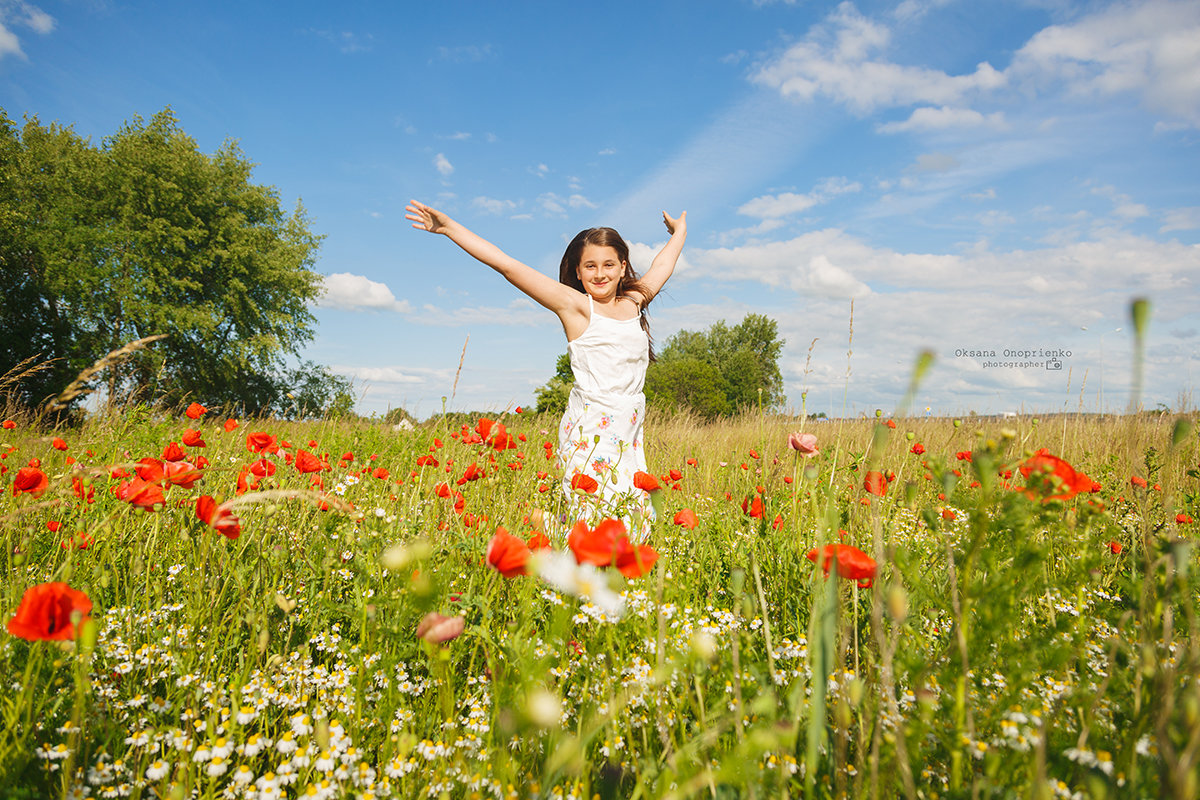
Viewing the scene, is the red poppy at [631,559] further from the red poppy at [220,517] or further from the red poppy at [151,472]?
the red poppy at [151,472]

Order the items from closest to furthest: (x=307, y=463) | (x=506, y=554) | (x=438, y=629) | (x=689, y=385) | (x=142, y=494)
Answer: (x=438, y=629) < (x=506, y=554) < (x=142, y=494) < (x=307, y=463) < (x=689, y=385)

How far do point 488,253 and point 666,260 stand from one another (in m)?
1.55

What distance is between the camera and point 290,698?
4.86 feet

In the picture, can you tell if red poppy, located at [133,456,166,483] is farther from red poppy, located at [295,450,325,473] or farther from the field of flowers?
red poppy, located at [295,450,325,473]

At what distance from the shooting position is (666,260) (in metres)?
4.62

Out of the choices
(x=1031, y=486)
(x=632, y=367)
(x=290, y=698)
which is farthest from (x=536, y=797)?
(x=632, y=367)

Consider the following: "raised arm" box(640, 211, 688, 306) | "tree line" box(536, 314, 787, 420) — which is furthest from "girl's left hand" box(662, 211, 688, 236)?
"tree line" box(536, 314, 787, 420)

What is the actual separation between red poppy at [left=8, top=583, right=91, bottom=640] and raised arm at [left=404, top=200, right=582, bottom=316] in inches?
116

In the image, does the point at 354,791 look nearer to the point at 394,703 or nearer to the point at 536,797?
the point at 394,703

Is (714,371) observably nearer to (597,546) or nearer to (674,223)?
(674,223)

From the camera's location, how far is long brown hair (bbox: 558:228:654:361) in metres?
4.30

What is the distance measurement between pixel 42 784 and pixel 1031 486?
2140mm

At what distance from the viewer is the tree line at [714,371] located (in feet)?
80.9

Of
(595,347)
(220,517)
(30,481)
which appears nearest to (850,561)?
(220,517)
